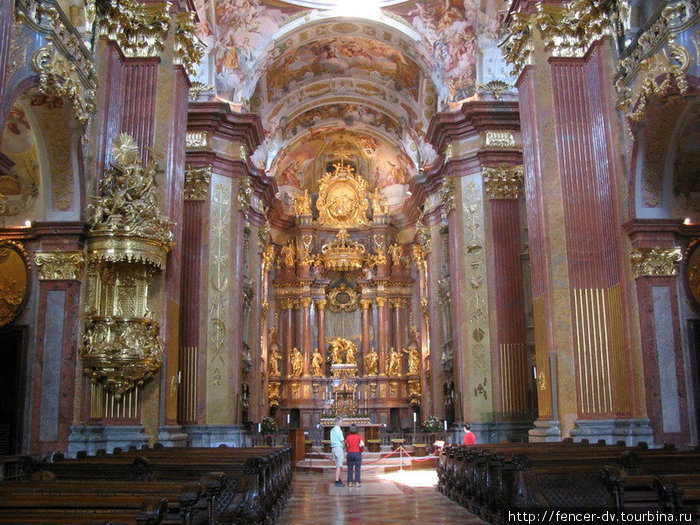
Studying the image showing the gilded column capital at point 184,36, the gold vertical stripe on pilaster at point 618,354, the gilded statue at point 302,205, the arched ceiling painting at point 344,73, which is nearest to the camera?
the gold vertical stripe on pilaster at point 618,354

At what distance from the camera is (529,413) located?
1866 centimetres

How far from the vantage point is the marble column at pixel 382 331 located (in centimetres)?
3022

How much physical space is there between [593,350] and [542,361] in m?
0.92

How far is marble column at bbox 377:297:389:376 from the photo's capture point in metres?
30.2

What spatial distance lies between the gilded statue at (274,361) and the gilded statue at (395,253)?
6146 mm

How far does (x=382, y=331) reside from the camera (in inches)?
1203

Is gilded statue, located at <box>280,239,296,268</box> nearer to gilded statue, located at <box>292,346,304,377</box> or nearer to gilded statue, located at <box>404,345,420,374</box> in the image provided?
gilded statue, located at <box>292,346,304,377</box>

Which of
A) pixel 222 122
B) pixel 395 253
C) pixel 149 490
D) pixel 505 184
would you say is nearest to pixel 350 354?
pixel 395 253

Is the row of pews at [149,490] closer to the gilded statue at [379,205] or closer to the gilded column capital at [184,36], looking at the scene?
the gilded column capital at [184,36]

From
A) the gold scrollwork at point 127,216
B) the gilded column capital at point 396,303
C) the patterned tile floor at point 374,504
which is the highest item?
the gilded column capital at point 396,303

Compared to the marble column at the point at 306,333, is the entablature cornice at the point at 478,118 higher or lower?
higher

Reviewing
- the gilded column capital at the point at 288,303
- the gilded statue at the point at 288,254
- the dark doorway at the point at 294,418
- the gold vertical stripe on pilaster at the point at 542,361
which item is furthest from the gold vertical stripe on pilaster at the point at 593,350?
the gilded statue at the point at 288,254

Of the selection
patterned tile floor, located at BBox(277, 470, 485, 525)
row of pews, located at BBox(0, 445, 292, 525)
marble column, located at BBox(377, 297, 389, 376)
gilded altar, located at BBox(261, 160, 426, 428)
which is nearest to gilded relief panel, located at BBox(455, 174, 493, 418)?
patterned tile floor, located at BBox(277, 470, 485, 525)

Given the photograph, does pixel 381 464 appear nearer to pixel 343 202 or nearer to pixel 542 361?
pixel 542 361
